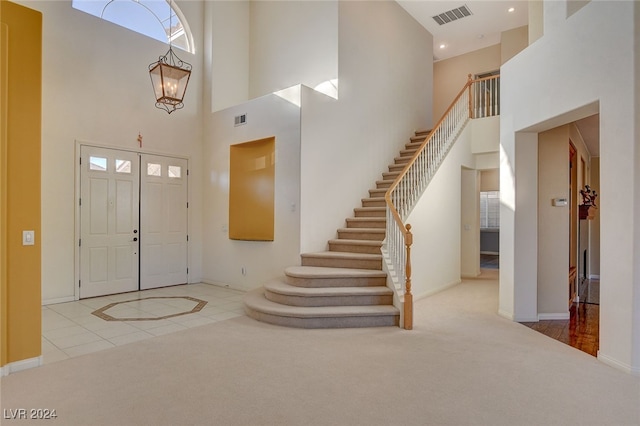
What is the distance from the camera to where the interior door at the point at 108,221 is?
6.02 metres

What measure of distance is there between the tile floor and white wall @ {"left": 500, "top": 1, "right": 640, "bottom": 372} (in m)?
4.40

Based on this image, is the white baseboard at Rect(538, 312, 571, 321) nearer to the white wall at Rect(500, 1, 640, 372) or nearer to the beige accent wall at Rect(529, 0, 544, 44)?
the white wall at Rect(500, 1, 640, 372)

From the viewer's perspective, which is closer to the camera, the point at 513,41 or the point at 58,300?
the point at 58,300

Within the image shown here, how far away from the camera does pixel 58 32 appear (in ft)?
18.7

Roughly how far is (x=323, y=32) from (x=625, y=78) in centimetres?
499

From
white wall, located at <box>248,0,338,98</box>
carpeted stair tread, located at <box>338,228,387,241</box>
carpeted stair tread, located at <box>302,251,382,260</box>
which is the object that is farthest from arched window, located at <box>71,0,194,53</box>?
carpeted stair tread, located at <box>302,251,382,260</box>

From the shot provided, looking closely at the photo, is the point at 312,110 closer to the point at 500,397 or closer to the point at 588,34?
the point at 588,34

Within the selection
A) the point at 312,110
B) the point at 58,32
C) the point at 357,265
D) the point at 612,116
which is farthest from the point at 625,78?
the point at 58,32

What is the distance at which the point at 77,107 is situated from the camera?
593 centimetres

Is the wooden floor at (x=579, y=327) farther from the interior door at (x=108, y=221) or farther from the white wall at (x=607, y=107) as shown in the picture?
the interior door at (x=108, y=221)

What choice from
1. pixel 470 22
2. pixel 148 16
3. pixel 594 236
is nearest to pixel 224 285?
pixel 148 16

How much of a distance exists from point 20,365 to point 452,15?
1026 centimetres

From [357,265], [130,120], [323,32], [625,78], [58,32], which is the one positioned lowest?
[357,265]

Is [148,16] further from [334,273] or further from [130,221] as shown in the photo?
[334,273]
